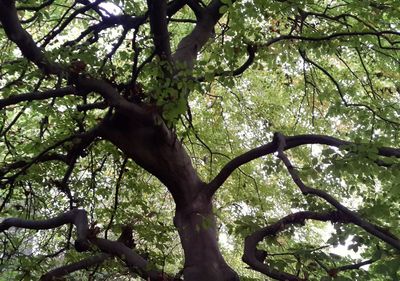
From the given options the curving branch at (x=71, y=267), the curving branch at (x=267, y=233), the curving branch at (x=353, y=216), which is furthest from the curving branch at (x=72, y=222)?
the curving branch at (x=353, y=216)

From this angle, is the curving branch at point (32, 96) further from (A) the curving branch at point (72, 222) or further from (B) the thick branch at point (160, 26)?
(A) the curving branch at point (72, 222)

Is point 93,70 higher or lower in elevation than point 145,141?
higher

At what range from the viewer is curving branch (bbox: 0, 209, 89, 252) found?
12.7 ft

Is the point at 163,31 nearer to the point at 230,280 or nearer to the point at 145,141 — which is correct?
the point at 145,141

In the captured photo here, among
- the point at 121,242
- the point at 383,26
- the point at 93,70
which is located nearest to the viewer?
the point at 93,70

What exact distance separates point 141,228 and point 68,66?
232 cm

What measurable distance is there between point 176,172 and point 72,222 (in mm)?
1110

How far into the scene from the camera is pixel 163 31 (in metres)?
3.68

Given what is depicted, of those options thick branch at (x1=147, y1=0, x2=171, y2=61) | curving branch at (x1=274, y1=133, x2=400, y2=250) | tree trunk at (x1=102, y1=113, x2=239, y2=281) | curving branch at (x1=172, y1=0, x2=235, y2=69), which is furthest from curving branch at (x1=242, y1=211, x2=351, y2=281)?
curving branch at (x1=172, y1=0, x2=235, y2=69)

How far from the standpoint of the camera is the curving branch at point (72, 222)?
3.86m

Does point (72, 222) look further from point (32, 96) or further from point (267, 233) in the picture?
point (267, 233)

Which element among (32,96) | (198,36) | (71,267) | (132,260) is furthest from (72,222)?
(198,36)

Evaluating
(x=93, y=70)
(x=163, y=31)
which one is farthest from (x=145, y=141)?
(x=163, y=31)

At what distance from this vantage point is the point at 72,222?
4215mm
